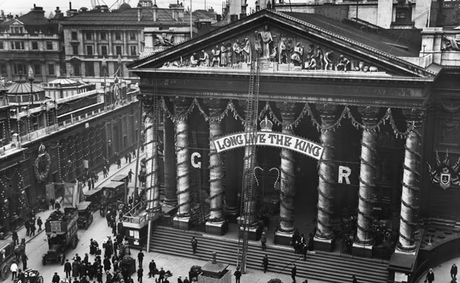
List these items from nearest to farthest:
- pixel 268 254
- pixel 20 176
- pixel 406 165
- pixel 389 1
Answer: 1. pixel 406 165
2. pixel 268 254
3. pixel 20 176
4. pixel 389 1

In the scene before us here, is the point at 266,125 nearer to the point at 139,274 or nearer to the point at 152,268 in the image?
the point at 152,268

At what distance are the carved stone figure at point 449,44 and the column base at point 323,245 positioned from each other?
1540cm

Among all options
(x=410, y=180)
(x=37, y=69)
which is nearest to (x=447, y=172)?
(x=410, y=180)

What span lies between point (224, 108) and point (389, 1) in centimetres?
2171

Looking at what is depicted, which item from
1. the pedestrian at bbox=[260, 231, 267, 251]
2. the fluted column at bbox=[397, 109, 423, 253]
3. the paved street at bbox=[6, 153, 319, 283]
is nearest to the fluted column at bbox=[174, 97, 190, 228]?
the paved street at bbox=[6, 153, 319, 283]

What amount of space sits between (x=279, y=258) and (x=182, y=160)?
10.4 metres

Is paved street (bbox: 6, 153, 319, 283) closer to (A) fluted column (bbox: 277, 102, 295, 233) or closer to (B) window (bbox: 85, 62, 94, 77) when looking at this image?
(A) fluted column (bbox: 277, 102, 295, 233)

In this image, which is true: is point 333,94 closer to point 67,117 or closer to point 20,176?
point 20,176

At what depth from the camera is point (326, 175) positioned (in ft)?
131

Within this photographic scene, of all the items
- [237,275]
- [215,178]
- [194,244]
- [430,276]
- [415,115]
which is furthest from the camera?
[215,178]

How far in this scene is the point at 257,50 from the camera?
39.0 metres

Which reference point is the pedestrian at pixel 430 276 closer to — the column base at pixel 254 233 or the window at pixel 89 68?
the column base at pixel 254 233

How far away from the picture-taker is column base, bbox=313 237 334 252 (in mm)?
40156

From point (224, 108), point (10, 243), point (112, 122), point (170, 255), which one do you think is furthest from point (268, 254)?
point (112, 122)
